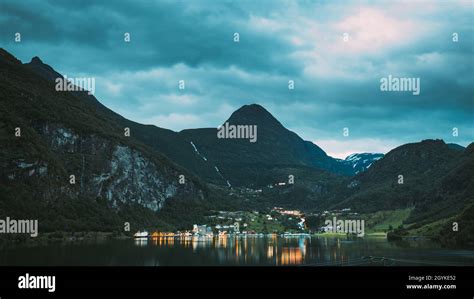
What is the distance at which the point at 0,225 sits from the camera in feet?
Result: 531
